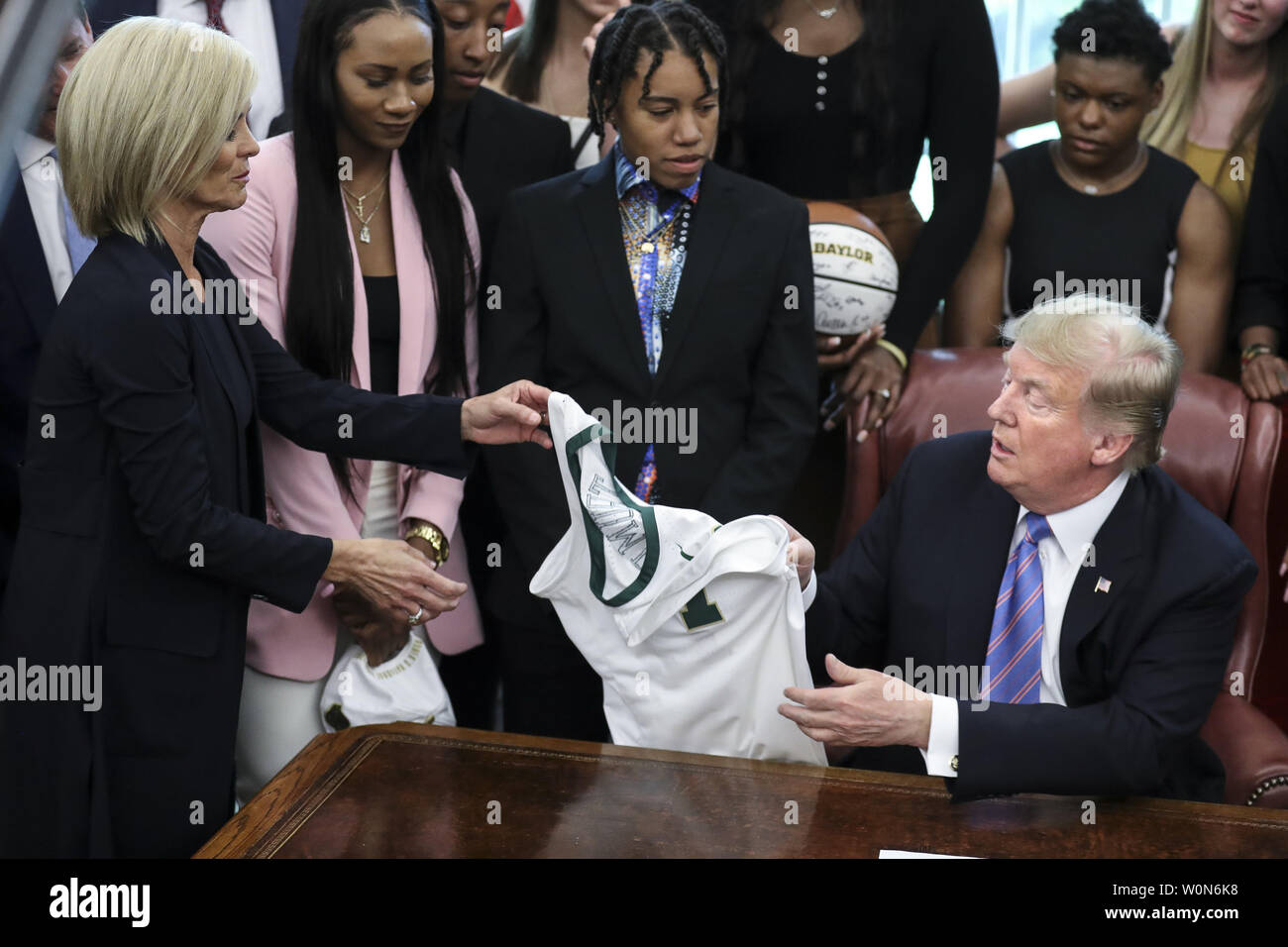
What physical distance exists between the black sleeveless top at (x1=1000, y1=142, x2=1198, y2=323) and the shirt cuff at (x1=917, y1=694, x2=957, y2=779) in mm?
1388

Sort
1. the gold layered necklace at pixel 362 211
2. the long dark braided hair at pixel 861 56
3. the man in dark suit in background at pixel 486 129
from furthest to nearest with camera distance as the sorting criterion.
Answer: the long dark braided hair at pixel 861 56, the man in dark suit in background at pixel 486 129, the gold layered necklace at pixel 362 211

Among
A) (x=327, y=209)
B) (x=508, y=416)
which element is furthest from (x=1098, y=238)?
(x=327, y=209)

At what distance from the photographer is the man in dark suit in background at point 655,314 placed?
9.66 feet

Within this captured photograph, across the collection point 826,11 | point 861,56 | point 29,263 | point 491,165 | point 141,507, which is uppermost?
point 826,11

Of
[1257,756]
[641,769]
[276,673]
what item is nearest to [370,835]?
[641,769]

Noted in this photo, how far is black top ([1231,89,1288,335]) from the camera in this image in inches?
134

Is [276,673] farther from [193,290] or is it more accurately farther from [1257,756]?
[1257,756]

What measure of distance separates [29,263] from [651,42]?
131cm

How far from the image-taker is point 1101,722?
2.29m

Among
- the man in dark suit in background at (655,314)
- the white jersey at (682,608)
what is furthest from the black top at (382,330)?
the white jersey at (682,608)

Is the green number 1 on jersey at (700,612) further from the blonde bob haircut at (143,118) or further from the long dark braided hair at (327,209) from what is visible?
the blonde bob haircut at (143,118)

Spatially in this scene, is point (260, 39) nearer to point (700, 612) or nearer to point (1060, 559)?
point (700, 612)

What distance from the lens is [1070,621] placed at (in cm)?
244

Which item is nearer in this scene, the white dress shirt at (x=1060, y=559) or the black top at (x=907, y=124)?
the white dress shirt at (x=1060, y=559)
